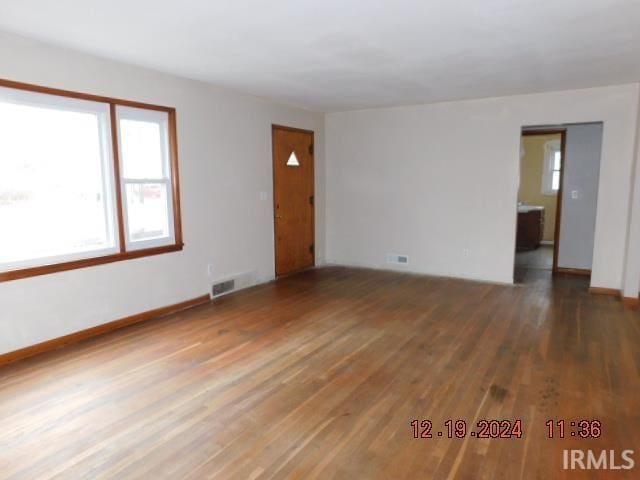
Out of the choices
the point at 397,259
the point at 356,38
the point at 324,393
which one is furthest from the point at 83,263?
the point at 397,259

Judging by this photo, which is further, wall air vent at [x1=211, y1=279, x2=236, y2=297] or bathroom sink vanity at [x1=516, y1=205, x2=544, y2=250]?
bathroom sink vanity at [x1=516, y1=205, x2=544, y2=250]

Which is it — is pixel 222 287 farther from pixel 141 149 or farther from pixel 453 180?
pixel 453 180

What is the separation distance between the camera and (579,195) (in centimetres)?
611

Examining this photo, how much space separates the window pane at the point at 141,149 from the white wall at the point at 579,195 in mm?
5471

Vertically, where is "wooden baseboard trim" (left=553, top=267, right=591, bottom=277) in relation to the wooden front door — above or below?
below

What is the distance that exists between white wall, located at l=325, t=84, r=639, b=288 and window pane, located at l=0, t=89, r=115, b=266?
3804 millimetres

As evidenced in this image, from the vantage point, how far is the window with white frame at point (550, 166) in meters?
8.97

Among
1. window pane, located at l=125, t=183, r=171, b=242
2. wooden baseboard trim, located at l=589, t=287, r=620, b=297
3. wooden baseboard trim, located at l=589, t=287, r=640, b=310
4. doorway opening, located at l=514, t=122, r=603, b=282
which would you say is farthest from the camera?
doorway opening, located at l=514, t=122, r=603, b=282

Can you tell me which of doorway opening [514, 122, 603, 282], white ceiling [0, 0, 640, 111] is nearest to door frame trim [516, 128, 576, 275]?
doorway opening [514, 122, 603, 282]

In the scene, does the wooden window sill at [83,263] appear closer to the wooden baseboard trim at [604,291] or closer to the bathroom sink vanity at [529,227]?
the wooden baseboard trim at [604,291]

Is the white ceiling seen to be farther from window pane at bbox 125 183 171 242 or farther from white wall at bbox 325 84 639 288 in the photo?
window pane at bbox 125 183 171 242

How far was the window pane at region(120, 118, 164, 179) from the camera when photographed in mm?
4049

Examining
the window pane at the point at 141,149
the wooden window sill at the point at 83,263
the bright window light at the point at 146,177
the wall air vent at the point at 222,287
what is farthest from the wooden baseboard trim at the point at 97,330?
the window pane at the point at 141,149

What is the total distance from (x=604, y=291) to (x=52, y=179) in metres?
6.09
